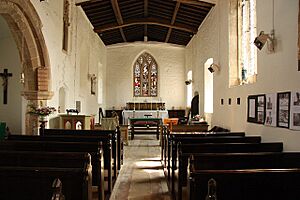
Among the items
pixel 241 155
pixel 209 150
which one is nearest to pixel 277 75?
pixel 209 150

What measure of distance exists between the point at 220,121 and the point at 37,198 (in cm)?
617

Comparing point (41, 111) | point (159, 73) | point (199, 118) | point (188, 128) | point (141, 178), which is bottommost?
point (141, 178)

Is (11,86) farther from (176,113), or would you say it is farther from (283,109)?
(176,113)

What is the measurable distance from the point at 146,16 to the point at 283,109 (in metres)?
8.45

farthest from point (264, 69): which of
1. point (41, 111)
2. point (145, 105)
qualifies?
point (145, 105)

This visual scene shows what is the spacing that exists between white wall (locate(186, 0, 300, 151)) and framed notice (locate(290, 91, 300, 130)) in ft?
0.28

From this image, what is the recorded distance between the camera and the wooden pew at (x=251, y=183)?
2.52m

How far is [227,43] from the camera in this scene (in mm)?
7309

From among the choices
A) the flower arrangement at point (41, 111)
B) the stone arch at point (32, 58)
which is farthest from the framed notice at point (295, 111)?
the stone arch at point (32, 58)

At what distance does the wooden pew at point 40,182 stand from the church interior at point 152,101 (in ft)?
0.04

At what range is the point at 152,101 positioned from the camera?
599 inches

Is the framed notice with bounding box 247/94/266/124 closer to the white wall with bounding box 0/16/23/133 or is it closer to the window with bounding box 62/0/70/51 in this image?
the window with bounding box 62/0/70/51

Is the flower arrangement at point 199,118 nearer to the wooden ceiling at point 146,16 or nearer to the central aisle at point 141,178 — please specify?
the central aisle at point 141,178

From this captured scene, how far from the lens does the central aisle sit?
443cm
